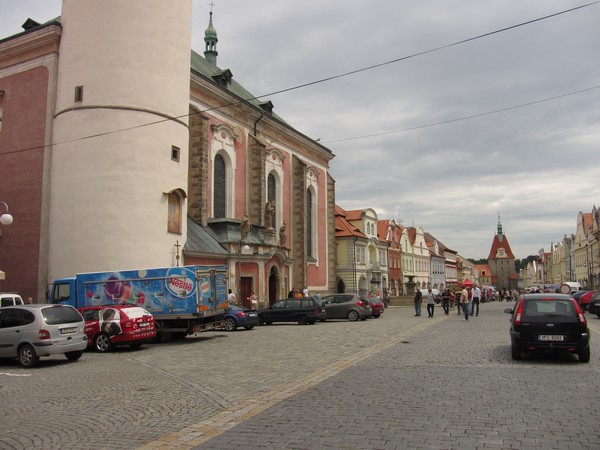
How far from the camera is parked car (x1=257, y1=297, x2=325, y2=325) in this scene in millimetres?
26031

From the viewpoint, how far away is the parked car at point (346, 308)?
2827cm

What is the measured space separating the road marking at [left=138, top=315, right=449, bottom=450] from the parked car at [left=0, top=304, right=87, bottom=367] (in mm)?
6535

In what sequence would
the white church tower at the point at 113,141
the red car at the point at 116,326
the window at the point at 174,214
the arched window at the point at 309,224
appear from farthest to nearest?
the arched window at the point at 309,224 → the window at the point at 174,214 → the white church tower at the point at 113,141 → the red car at the point at 116,326

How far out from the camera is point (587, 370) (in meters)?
10.5

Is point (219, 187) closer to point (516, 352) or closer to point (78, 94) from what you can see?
point (78, 94)

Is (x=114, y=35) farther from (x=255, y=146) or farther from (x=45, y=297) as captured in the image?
(x=255, y=146)

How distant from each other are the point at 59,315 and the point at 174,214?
41.8 ft

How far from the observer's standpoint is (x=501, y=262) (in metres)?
148

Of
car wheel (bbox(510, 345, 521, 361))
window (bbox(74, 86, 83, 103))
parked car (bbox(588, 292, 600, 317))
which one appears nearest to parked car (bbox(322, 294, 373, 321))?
parked car (bbox(588, 292, 600, 317))

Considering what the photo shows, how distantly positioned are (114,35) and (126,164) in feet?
19.2

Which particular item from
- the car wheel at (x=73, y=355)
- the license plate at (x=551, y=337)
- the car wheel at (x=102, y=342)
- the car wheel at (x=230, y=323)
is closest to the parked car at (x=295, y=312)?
the car wheel at (x=230, y=323)

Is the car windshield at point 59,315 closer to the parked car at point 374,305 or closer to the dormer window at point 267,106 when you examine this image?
the parked car at point 374,305

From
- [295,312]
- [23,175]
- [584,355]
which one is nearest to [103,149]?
[23,175]

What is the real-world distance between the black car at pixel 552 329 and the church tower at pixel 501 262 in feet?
467
